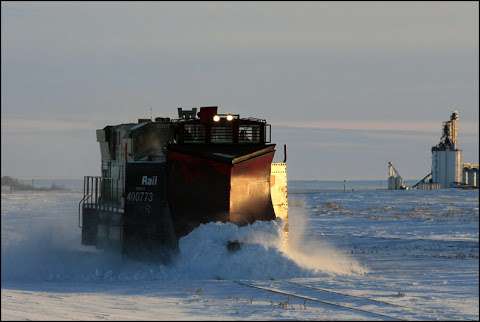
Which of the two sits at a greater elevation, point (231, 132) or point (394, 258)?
point (231, 132)

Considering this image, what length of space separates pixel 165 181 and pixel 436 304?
30.6 ft

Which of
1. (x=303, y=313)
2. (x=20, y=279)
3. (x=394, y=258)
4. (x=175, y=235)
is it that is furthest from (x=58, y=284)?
(x=394, y=258)

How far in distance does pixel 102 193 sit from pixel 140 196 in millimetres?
5461

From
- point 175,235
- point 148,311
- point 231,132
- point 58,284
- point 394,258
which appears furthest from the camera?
point 394,258

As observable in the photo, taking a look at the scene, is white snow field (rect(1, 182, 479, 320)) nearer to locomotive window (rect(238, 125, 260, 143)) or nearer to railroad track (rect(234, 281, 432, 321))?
railroad track (rect(234, 281, 432, 321))

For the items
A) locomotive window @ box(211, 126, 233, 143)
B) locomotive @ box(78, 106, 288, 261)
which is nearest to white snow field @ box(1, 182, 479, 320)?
locomotive @ box(78, 106, 288, 261)

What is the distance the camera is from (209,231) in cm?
2680

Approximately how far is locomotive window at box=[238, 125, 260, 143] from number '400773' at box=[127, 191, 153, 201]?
3.49 m

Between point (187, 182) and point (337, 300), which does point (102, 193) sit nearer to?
point (187, 182)

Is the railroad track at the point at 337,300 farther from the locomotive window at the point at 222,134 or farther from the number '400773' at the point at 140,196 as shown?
the locomotive window at the point at 222,134

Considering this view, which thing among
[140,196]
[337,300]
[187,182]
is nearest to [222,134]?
[187,182]

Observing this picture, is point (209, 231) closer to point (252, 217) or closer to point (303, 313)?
point (252, 217)

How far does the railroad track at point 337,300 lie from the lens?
19.6m

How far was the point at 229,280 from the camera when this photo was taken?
25766mm
